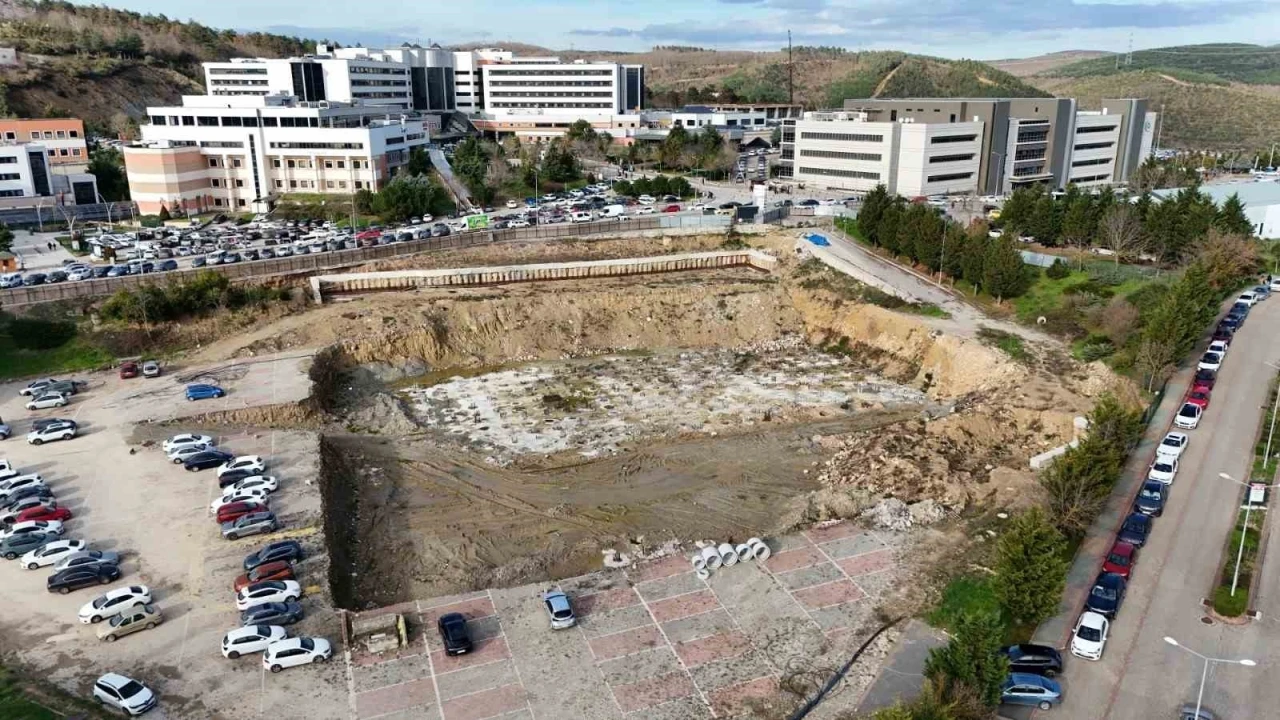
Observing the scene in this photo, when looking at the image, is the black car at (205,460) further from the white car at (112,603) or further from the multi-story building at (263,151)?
the multi-story building at (263,151)

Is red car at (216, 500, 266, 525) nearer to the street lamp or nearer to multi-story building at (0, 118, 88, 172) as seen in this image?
the street lamp

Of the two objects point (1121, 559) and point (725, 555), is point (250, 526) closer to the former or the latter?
point (725, 555)

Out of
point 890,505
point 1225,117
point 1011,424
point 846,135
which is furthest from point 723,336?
point 1225,117

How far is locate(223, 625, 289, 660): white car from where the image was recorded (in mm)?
25266

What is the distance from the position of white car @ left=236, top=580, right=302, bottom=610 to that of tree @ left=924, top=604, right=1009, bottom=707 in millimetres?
19816

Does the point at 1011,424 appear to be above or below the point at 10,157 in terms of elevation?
below

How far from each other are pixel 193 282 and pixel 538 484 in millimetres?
31637

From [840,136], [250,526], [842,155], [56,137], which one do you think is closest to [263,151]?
[56,137]

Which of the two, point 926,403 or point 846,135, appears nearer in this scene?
point 926,403

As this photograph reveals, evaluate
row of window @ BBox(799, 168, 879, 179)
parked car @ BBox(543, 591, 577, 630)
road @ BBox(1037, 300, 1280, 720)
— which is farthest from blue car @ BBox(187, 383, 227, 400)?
row of window @ BBox(799, 168, 879, 179)

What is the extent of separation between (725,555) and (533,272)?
1592 inches

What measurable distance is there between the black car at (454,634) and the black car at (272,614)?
15.0 feet

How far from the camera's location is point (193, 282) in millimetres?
56031

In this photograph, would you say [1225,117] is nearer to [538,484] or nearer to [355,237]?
[355,237]
